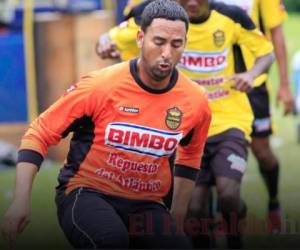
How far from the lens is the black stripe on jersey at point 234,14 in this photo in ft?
22.5

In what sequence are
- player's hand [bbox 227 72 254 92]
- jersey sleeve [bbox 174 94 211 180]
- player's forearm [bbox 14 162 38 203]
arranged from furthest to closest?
player's hand [bbox 227 72 254 92]
jersey sleeve [bbox 174 94 211 180]
player's forearm [bbox 14 162 38 203]

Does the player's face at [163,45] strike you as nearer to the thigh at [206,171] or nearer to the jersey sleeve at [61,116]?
the jersey sleeve at [61,116]

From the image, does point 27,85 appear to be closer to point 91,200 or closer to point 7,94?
point 7,94

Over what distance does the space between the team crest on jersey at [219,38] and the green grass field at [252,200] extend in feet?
4.97

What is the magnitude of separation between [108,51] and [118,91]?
1.63 m

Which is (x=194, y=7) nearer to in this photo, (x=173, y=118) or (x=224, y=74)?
(x=224, y=74)

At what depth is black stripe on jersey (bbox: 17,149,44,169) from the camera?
5004mm

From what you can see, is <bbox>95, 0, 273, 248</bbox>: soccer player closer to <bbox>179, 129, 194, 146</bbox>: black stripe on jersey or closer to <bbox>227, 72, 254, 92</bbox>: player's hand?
<bbox>227, 72, 254, 92</bbox>: player's hand

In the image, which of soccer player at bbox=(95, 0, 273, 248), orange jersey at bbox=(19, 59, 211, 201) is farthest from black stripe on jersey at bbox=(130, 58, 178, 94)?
soccer player at bbox=(95, 0, 273, 248)

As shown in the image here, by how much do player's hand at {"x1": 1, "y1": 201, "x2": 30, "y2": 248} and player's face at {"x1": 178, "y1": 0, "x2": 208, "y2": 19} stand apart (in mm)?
2196

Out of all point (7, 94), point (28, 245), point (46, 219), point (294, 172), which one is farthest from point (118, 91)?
Result: point (7, 94)

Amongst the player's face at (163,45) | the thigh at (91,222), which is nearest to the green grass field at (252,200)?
the thigh at (91,222)

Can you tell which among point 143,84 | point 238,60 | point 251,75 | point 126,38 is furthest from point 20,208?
point 238,60

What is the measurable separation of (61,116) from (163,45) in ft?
2.09
